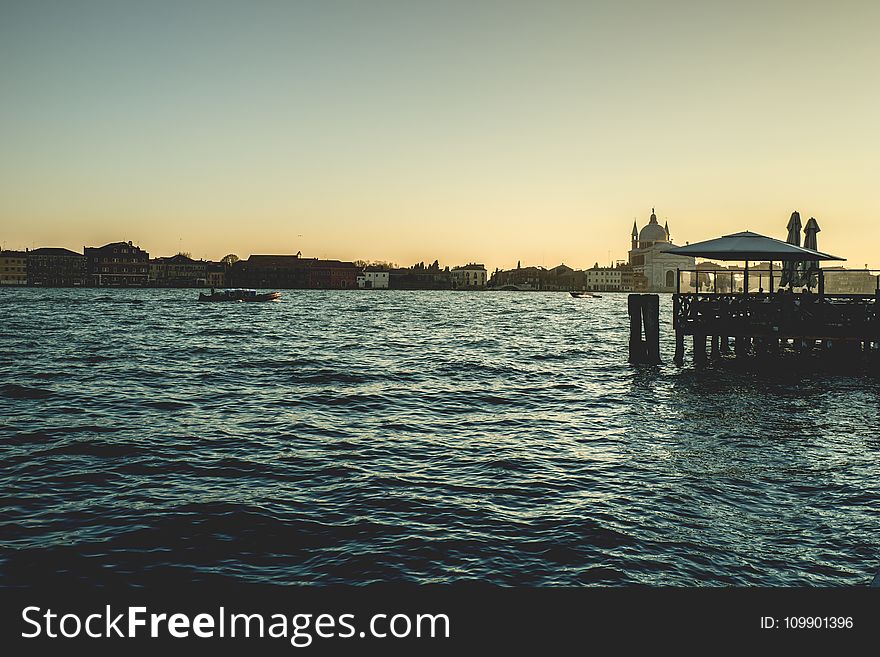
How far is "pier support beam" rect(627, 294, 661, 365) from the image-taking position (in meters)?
25.3

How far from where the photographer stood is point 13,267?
186 m

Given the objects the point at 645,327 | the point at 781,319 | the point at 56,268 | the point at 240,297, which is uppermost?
the point at 56,268

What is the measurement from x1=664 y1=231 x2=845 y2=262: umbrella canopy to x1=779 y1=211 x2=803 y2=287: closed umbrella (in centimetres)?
234

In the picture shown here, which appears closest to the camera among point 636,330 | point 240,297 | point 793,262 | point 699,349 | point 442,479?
point 442,479

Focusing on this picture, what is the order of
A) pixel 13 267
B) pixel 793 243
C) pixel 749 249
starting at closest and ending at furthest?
pixel 749 249 → pixel 793 243 → pixel 13 267

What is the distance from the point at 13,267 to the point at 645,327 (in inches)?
7942

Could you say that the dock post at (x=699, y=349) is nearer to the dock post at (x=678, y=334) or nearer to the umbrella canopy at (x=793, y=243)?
the dock post at (x=678, y=334)

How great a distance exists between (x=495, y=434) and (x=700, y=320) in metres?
13.6

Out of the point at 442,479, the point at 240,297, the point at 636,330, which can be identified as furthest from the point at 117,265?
the point at 442,479

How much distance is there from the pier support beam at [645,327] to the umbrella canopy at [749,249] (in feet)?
7.41

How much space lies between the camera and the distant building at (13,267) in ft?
607

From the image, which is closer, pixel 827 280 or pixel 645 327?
pixel 645 327

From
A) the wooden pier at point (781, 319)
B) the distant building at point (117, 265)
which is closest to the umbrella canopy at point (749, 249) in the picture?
the wooden pier at point (781, 319)

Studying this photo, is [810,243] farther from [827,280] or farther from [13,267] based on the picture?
[13,267]
